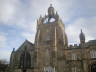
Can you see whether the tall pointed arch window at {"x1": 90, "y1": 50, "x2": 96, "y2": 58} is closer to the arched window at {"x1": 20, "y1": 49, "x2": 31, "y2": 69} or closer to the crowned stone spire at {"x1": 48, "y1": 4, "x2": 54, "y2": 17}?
the crowned stone spire at {"x1": 48, "y1": 4, "x2": 54, "y2": 17}

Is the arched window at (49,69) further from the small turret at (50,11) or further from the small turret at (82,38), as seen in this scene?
the small turret at (50,11)

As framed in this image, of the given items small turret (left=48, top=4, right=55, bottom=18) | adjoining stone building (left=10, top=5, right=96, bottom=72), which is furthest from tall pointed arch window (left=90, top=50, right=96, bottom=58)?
small turret (left=48, top=4, right=55, bottom=18)

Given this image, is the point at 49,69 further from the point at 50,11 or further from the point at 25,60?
the point at 50,11

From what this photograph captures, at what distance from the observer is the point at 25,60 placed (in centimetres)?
4534

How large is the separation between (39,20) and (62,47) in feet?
38.3

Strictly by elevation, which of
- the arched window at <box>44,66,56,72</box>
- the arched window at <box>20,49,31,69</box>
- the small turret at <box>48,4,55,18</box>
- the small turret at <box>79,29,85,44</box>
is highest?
the small turret at <box>48,4,55,18</box>

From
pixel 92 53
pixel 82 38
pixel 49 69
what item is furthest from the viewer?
pixel 82 38

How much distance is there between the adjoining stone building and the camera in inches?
1542

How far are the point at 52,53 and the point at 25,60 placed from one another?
8.98 meters

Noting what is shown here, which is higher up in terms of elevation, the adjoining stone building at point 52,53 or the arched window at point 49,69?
the adjoining stone building at point 52,53

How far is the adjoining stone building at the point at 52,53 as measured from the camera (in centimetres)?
3916

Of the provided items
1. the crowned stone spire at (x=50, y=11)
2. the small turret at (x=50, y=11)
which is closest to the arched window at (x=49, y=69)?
the small turret at (x=50, y=11)

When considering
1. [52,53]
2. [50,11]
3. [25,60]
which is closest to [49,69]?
[52,53]

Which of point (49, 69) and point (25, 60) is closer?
point (49, 69)
